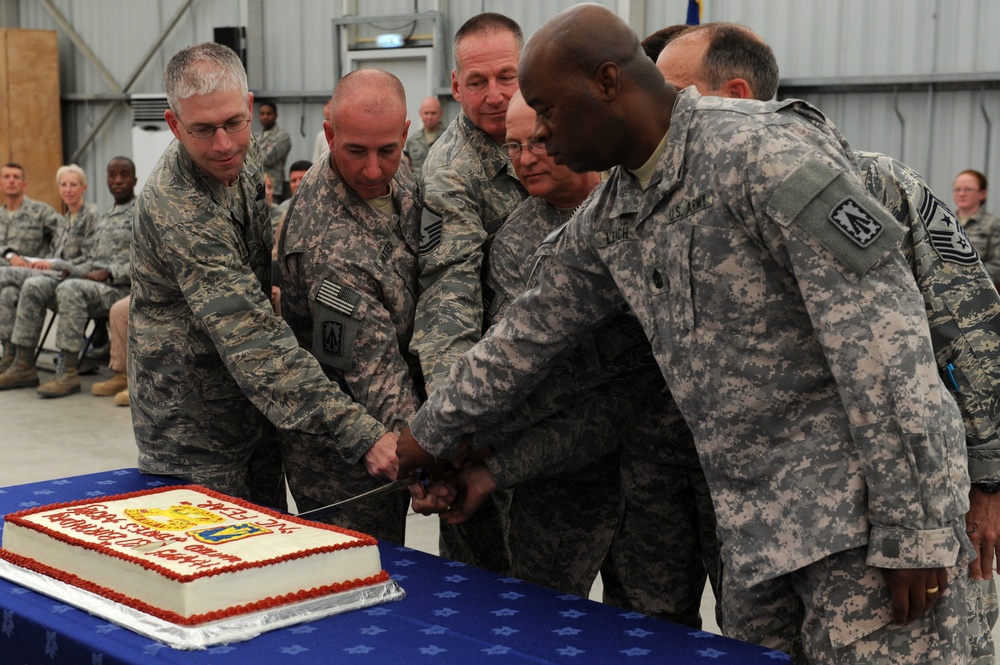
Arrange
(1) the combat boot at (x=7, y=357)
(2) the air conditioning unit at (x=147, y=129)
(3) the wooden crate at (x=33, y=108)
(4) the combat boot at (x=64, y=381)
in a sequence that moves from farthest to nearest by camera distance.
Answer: (3) the wooden crate at (x=33, y=108) < (2) the air conditioning unit at (x=147, y=129) < (1) the combat boot at (x=7, y=357) < (4) the combat boot at (x=64, y=381)

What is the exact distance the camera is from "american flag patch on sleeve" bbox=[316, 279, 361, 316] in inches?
96.9

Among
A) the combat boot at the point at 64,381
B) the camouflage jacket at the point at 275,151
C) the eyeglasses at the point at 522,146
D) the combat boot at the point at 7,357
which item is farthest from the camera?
the camouflage jacket at the point at 275,151

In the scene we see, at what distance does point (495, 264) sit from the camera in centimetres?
248

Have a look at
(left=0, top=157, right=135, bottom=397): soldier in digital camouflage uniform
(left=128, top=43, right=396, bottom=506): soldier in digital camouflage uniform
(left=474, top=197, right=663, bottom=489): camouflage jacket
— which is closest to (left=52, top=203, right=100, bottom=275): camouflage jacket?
(left=0, top=157, right=135, bottom=397): soldier in digital camouflage uniform

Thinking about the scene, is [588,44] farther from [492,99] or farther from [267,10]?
[267,10]

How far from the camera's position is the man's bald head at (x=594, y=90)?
160cm

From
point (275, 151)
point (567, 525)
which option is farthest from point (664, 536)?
point (275, 151)

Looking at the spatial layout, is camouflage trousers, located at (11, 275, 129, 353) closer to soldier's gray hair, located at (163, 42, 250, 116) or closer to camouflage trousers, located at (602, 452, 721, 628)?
soldier's gray hair, located at (163, 42, 250, 116)

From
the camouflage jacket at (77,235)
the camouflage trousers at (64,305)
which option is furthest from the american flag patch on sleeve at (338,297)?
the camouflage jacket at (77,235)

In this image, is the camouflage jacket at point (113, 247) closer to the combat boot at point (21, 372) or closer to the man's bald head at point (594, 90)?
the combat boot at point (21, 372)

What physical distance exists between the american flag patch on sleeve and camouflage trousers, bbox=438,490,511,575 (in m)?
0.59

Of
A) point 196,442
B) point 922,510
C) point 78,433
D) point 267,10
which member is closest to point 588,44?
point 922,510

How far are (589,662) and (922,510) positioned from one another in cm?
48

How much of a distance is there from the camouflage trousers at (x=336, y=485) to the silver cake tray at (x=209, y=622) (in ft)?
2.78
